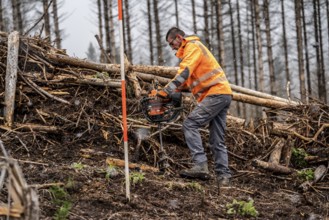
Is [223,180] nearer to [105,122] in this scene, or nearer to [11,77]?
[105,122]

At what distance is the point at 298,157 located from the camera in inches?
276

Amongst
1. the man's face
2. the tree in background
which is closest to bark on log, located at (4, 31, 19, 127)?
the man's face

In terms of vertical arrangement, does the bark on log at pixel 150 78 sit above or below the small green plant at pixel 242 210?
above

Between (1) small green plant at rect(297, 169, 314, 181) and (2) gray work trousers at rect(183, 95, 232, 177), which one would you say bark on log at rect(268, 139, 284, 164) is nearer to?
(1) small green plant at rect(297, 169, 314, 181)

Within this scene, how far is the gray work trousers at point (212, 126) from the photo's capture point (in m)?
5.54

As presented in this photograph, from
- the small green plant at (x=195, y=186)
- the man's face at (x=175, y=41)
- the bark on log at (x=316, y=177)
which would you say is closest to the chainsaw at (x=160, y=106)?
the man's face at (x=175, y=41)

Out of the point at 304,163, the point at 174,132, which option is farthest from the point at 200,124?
the point at 304,163

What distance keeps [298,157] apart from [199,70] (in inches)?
104

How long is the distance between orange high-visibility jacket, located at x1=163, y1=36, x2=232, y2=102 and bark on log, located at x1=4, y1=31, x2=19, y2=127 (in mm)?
2621

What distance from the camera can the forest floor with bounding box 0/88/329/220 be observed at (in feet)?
13.5

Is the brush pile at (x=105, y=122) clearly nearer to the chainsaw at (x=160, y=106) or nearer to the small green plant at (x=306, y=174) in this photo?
the small green plant at (x=306, y=174)

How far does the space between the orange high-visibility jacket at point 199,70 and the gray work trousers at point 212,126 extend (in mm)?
138

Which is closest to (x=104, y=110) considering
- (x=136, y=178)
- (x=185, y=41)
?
(x=185, y=41)

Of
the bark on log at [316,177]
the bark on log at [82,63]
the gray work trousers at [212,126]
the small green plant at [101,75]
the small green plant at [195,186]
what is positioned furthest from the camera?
the bark on log at [82,63]
